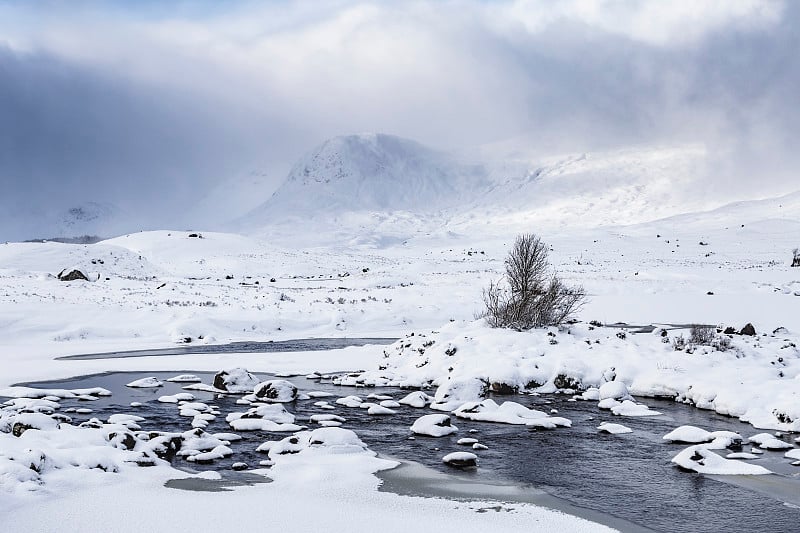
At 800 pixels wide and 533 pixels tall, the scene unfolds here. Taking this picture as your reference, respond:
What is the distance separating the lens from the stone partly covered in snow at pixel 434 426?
570 inches

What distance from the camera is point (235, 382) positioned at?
19.9 metres

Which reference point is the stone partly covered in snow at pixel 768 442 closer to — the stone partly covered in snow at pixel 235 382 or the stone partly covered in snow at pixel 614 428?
the stone partly covered in snow at pixel 614 428

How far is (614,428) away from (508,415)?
7.61 feet

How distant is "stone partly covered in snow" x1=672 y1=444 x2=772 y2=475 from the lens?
11.8 metres

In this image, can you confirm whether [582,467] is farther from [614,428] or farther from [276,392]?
[276,392]

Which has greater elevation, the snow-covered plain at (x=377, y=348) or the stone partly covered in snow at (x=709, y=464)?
the snow-covered plain at (x=377, y=348)

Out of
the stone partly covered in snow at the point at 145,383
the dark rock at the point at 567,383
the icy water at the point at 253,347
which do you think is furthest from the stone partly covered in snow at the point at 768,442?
the icy water at the point at 253,347

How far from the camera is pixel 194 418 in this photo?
15461 millimetres

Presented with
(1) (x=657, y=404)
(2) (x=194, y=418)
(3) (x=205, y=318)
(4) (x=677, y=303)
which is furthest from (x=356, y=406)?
(4) (x=677, y=303)

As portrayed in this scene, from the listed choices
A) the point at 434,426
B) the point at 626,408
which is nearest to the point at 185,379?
the point at 434,426

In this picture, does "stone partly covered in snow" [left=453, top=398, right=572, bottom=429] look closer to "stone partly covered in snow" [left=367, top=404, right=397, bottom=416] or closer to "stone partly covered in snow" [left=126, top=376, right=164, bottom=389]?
"stone partly covered in snow" [left=367, top=404, right=397, bottom=416]

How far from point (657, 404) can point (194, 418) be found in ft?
37.5

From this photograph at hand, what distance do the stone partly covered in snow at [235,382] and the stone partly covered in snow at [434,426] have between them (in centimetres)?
648

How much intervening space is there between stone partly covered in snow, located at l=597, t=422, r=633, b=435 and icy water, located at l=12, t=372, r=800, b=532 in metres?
0.23
